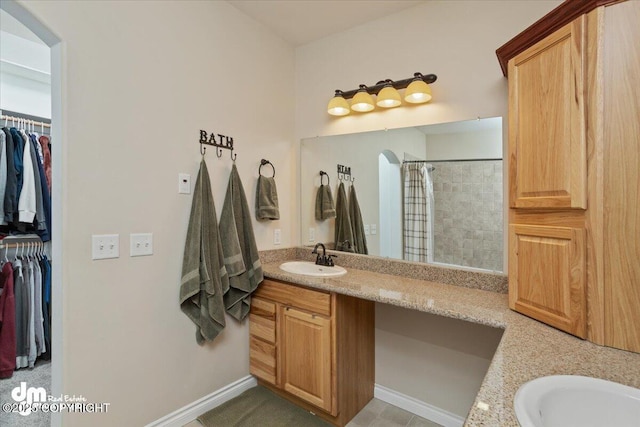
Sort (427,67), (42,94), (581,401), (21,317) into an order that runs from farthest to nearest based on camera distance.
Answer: (42,94)
(21,317)
(427,67)
(581,401)

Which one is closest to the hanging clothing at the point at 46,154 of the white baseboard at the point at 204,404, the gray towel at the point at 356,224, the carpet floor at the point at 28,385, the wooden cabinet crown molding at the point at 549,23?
the carpet floor at the point at 28,385

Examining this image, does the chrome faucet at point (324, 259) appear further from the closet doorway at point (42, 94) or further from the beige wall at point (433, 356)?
the closet doorway at point (42, 94)

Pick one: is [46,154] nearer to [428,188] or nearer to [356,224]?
[356,224]

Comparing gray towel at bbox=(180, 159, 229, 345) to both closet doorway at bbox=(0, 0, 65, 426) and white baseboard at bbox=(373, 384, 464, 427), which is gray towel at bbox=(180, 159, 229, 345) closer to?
closet doorway at bbox=(0, 0, 65, 426)

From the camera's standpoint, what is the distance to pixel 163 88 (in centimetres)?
181

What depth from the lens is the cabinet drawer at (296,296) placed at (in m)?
1.83

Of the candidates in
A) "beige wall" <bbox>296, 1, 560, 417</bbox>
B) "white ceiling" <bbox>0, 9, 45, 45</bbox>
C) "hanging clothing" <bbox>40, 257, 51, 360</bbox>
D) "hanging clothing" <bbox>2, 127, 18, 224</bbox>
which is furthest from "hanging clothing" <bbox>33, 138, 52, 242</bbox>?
"beige wall" <bbox>296, 1, 560, 417</bbox>

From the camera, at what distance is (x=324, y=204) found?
101 inches

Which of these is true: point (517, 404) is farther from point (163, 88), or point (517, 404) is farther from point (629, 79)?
point (163, 88)

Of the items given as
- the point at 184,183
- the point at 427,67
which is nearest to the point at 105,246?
the point at 184,183

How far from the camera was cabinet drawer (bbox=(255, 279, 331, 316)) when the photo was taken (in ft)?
6.01

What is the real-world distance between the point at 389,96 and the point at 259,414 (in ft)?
7.39

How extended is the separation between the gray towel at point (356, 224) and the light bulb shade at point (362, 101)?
1.94 feet

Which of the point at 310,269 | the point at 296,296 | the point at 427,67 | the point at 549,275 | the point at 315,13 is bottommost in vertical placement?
the point at 296,296
